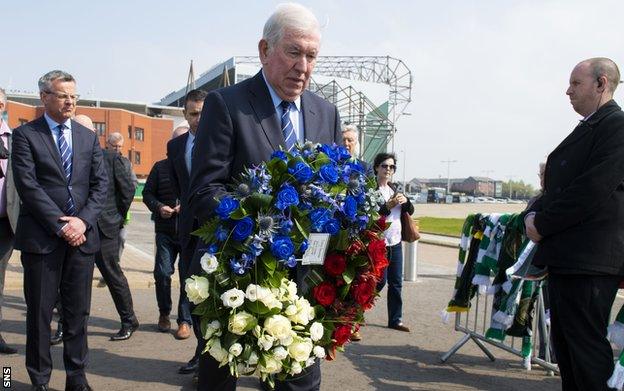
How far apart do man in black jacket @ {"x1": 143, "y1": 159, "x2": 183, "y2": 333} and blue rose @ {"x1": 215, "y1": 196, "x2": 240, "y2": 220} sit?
4.42 metres

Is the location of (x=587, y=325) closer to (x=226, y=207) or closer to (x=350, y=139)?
(x=226, y=207)

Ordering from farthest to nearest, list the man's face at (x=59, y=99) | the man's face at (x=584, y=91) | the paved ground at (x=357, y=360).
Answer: the paved ground at (x=357, y=360) → the man's face at (x=59, y=99) → the man's face at (x=584, y=91)

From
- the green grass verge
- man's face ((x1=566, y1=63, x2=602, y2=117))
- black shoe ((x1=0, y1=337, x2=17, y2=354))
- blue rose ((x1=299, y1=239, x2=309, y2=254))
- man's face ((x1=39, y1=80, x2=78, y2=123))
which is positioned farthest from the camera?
the green grass verge

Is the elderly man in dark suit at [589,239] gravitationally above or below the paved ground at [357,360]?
above

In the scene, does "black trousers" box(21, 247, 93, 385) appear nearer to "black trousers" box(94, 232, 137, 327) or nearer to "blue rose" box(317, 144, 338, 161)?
"black trousers" box(94, 232, 137, 327)

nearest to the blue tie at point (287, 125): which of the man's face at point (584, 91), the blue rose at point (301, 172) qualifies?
the blue rose at point (301, 172)

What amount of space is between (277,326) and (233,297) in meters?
0.21

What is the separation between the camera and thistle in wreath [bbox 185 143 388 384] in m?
2.24

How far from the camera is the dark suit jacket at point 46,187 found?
4336 mm

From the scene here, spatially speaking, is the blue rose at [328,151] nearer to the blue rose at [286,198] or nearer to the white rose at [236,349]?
the blue rose at [286,198]

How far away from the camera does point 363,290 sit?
8.40 feet

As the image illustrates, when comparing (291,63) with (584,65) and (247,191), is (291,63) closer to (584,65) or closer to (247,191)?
(247,191)

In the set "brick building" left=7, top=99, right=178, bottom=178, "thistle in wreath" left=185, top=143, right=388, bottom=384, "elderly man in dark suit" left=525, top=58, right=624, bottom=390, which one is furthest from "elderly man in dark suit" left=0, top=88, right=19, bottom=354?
"brick building" left=7, top=99, right=178, bottom=178

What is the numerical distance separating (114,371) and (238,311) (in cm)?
343
